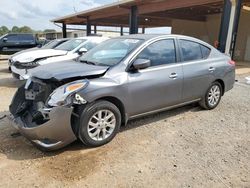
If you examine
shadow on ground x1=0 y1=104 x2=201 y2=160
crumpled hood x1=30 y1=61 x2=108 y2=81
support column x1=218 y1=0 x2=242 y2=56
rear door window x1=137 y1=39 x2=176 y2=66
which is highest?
support column x1=218 y1=0 x2=242 y2=56

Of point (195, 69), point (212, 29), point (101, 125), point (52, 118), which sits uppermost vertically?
point (212, 29)

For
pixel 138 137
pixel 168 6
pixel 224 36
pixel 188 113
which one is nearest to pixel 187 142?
pixel 138 137

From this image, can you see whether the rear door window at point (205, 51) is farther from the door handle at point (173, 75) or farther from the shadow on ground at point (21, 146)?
the shadow on ground at point (21, 146)

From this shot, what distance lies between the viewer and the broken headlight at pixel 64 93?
132 inches

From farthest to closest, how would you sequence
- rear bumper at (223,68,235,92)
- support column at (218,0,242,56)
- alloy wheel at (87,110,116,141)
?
support column at (218,0,242,56), rear bumper at (223,68,235,92), alloy wheel at (87,110,116,141)

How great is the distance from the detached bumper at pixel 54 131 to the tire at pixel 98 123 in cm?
18

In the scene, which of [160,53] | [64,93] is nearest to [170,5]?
[160,53]

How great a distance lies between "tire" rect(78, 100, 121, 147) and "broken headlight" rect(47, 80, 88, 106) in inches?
10.6

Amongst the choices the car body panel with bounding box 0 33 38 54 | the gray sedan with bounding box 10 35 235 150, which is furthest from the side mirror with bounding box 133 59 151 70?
the car body panel with bounding box 0 33 38 54

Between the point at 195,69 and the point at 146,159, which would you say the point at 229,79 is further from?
the point at 146,159

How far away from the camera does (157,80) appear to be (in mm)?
4316

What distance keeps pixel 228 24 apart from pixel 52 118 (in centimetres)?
1051

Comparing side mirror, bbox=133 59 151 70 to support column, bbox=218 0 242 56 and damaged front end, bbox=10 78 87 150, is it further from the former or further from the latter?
support column, bbox=218 0 242 56

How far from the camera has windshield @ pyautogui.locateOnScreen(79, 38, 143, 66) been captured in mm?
4203
